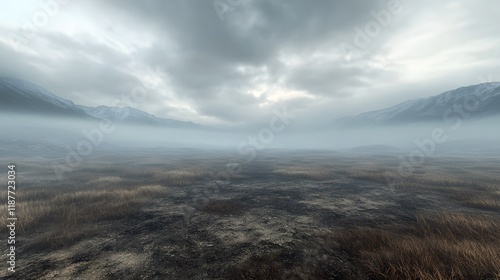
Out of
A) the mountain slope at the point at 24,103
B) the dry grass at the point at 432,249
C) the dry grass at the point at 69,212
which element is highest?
the mountain slope at the point at 24,103

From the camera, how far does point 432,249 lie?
595 centimetres

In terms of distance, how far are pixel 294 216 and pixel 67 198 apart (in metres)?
13.7

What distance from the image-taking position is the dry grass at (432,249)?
4734 mm

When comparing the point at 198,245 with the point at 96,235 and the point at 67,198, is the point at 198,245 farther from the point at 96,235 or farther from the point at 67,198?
the point at 67,198

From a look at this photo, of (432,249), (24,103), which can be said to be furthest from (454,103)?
(24,103)

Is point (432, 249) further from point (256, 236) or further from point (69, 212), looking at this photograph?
point (69, 212)

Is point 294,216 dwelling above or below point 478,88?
below

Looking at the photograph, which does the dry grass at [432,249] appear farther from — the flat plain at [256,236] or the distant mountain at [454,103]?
the distant mountain at [454,103]

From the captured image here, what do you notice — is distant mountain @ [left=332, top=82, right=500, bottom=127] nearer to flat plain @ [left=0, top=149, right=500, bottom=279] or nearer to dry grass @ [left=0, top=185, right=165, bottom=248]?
flat plain @ [left=0, top=149, right=500, bottom=279]

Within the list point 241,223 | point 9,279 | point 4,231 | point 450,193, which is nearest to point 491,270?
point 241,223

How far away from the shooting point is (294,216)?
10.4 meters

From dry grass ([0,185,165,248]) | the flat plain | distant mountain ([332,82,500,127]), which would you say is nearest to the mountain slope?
dry grass ([0,185,165,248])

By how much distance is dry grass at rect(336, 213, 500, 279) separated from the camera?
15.5ft

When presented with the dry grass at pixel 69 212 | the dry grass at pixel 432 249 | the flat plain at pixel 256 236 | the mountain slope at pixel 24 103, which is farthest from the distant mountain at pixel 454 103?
the mountain slope at pixel 24 103
